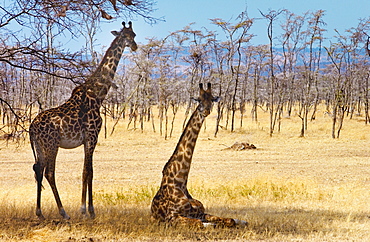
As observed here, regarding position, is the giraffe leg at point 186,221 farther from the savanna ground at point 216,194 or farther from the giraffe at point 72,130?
the giraffe at point 72,130

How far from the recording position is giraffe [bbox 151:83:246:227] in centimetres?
699

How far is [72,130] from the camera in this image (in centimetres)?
715

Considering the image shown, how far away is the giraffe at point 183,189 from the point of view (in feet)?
22.9

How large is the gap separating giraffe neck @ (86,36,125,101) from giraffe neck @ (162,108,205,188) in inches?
64.3

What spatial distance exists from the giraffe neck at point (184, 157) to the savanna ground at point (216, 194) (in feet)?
2.59

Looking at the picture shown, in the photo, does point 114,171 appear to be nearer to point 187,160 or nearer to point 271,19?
point 187,160

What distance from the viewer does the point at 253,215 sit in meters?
8.08

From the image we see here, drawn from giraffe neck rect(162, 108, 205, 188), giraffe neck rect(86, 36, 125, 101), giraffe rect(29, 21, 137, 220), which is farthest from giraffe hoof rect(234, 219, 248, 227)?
giraffe neck rect(86, 36, 125, 101)

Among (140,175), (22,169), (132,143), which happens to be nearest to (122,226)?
(140,175)

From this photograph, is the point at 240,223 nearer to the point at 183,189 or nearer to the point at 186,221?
the point at 186,221

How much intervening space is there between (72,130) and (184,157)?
186cm

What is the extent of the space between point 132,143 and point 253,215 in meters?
19.4

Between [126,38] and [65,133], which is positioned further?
[126,38]

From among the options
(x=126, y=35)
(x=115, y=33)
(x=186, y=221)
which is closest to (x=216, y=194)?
(x=186, y=221)
